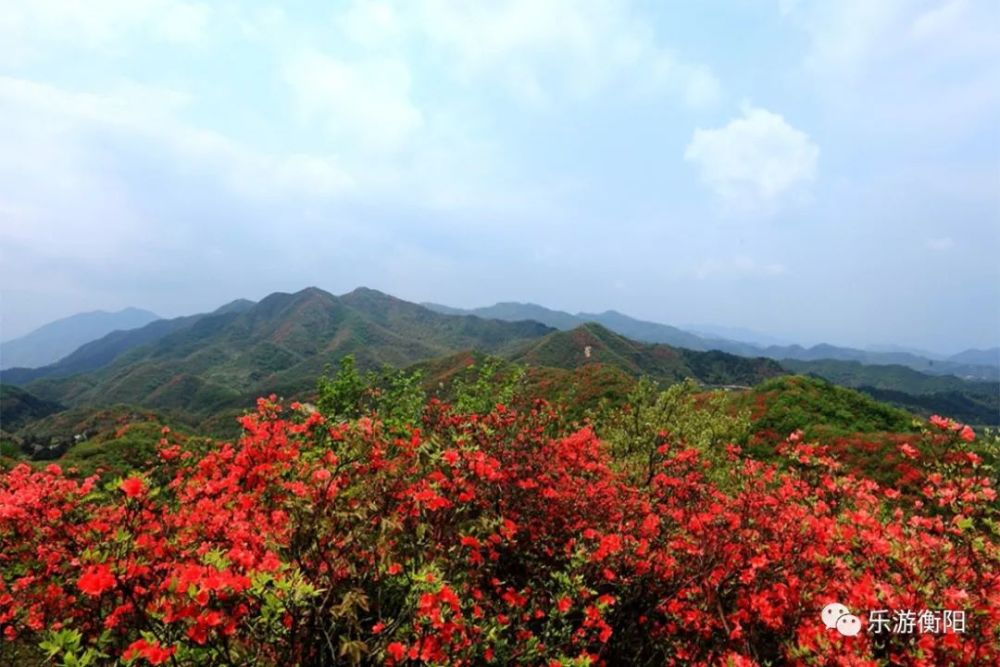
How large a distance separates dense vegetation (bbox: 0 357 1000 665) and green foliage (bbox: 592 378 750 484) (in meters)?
3.42

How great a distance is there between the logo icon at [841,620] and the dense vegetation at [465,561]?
0.19 meters

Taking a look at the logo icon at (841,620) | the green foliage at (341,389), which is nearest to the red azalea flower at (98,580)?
the logo icon at (841,620)

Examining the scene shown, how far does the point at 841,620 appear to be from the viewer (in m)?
5.90

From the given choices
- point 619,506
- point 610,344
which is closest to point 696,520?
point 619,506

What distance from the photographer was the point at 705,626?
731 cm

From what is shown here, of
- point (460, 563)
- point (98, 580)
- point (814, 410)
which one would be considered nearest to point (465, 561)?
point (460, 563)

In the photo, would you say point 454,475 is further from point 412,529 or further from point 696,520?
point 696,520

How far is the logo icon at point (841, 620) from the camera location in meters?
5.75

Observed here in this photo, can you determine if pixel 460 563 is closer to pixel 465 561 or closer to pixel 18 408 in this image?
pixel 465 561

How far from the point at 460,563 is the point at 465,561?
0.16 m

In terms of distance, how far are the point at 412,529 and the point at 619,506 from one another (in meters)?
4.46

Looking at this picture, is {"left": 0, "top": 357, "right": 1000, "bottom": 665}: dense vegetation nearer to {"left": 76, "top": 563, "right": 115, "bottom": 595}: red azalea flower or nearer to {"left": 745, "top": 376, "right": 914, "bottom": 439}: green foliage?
{"left": 76, "top": 563, "right": 115, "bottom": 595}: red azalea flower

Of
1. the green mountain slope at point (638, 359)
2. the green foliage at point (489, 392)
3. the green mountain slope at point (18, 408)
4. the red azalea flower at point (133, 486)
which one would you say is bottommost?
the green mountain slope at point (18, 408)

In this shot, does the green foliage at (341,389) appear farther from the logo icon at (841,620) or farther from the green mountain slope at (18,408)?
the green mountain slope at (18,408)
